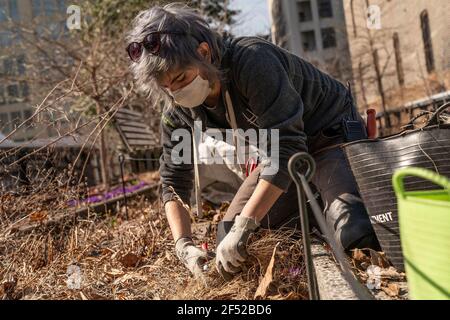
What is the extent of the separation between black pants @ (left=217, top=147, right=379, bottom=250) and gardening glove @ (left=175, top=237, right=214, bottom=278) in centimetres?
16

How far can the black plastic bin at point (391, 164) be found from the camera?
1.88 metres

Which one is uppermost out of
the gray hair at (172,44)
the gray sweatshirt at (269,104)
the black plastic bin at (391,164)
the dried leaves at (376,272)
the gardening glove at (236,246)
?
the gray hair at (172,44)

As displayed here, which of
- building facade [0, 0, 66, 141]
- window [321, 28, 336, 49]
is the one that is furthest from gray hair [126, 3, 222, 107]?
window [321, 28, 336, 49]

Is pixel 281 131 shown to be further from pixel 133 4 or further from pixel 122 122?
pixel 133 4

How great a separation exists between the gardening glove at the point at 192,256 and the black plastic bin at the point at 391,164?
80 cm

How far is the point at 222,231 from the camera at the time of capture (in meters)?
2.44

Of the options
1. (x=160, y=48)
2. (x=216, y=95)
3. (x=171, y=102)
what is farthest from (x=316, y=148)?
(x=160, y=48)

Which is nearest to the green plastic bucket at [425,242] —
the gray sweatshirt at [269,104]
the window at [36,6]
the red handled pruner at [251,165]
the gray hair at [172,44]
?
the gray sweatshirt at [269,104]

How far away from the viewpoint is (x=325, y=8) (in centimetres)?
3866

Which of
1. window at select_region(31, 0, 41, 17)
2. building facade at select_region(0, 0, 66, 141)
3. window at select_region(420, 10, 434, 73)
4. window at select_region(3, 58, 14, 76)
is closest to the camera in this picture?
building facade at select_region(0, 0, 66, 141)

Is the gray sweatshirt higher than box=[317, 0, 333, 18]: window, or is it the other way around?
box=[317, 0, 333, 18]: window

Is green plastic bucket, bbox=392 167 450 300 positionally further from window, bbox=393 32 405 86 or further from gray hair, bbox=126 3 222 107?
window, bbox=393 32 405 86

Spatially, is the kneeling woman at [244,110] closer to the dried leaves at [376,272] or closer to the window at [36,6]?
the dried leaves at [376,272]

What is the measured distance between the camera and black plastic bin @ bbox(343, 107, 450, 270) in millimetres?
1881
